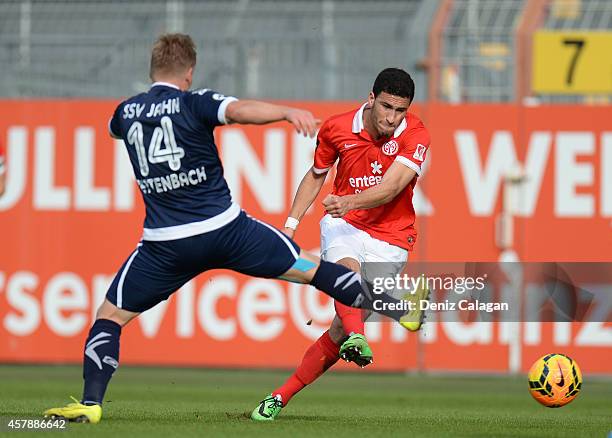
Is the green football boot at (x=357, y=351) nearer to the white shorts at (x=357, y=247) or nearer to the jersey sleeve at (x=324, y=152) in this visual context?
the white shorts at (x=357, y=247)

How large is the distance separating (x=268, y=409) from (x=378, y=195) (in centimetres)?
159

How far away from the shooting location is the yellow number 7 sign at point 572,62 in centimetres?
1501

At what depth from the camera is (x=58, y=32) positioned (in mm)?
17062

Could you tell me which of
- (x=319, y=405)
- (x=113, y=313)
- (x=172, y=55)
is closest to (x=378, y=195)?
(x=172, y=55)

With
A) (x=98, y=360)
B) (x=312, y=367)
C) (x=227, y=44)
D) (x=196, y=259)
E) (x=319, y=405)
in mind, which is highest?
(x=227, y=44)

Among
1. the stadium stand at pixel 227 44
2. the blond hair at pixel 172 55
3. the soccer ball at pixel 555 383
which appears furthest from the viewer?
the stadium stand at pixel 227 44

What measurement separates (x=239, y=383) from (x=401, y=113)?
6300mm

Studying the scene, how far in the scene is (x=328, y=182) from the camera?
1507 centimetres

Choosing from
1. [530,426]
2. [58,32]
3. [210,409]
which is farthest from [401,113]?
[58,32]

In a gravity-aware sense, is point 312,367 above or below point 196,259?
below

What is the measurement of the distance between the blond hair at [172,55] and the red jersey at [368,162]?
5.41 feet

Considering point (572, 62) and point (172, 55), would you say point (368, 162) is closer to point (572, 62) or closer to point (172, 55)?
point (172, 55)

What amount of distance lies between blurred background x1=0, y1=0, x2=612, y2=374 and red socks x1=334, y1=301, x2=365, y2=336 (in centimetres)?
693

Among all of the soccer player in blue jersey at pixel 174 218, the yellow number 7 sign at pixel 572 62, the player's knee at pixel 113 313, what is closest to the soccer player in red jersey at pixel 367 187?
the soccer player in blue jersey at pixel 174 218
